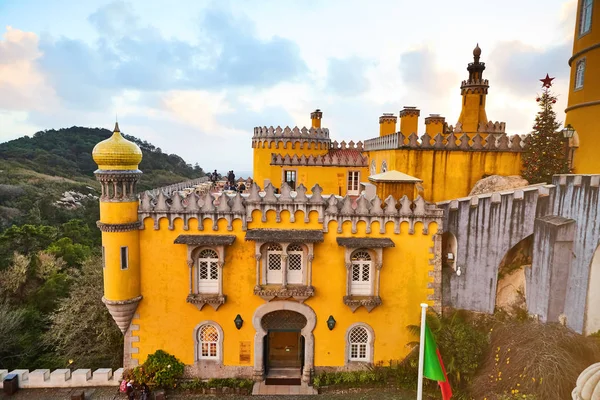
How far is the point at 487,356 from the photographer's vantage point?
621 inches

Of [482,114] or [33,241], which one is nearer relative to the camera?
[482,114]

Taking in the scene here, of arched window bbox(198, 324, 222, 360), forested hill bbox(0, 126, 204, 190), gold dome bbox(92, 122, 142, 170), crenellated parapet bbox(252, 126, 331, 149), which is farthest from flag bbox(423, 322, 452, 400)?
forested hill bbox(0, 126, 204, 190)

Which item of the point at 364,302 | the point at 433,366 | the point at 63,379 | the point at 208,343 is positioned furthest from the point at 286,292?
the point at 63,379

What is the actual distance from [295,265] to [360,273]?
297 cm

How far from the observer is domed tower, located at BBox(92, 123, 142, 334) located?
16.2 m

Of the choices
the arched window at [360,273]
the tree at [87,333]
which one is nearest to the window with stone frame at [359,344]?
the arched window at [360,273]

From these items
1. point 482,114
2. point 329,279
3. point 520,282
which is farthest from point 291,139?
point 520,282

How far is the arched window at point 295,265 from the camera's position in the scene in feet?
57.7

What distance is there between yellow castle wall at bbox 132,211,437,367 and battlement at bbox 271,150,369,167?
1228 cm

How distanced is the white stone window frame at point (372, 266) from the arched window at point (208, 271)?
586 centimetres

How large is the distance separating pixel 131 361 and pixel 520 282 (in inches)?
707

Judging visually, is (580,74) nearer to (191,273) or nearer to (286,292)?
(286,292)

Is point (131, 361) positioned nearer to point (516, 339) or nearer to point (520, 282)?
point (516, 339)

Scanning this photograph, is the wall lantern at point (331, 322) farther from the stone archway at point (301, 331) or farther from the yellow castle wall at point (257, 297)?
the stone archway at point (301, 331)
